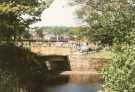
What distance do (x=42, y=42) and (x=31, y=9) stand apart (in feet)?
47.8

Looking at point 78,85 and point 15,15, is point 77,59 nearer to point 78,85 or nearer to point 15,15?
point 78,85

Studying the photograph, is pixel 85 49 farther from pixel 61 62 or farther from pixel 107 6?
pixel 107 6

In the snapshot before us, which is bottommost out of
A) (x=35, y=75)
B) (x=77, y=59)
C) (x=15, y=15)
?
(x=35, y=75)

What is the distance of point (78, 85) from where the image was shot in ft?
94.0

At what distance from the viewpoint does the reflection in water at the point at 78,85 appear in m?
26.3

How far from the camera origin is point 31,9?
17625 millimetres

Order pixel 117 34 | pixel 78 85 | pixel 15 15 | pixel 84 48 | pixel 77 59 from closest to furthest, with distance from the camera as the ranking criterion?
pixel 15 15 → pixel 117 34 → pixel 78 85 → pixel 84 48 → pixel 77 59

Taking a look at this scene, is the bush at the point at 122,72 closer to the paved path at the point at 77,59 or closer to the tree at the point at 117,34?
the tree at the point at 117,34

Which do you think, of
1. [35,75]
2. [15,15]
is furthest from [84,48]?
[15,15]

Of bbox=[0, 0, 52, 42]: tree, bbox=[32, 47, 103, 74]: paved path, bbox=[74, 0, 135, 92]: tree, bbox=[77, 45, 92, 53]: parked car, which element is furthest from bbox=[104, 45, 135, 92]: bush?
bbox=[77, 45, 92, 53]: parked car

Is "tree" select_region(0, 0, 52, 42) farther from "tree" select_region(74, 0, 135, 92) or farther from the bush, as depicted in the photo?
the bush

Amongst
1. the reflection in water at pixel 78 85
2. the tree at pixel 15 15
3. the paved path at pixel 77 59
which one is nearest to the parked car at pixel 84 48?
the paved path at pixel 77 59

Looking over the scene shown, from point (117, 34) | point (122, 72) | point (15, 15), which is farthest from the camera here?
point (117, 34)

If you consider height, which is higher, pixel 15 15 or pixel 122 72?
pixel 15 15
